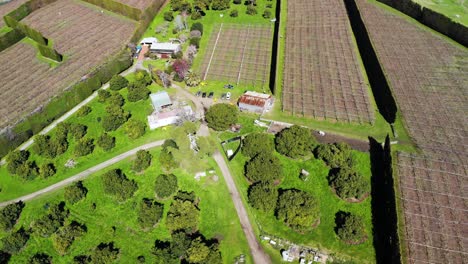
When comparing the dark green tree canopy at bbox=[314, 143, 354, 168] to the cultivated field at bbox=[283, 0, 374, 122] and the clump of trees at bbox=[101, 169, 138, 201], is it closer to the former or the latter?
the cultivated field at bbox=[283, 0, 374, 122]

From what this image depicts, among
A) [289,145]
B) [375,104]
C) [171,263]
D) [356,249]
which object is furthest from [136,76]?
[356,249]

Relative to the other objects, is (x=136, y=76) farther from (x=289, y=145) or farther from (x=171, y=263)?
(x=171, y=263)

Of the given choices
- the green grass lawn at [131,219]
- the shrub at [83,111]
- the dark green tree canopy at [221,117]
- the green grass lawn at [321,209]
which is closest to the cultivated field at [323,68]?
the dark green tree canopy at [221,117]

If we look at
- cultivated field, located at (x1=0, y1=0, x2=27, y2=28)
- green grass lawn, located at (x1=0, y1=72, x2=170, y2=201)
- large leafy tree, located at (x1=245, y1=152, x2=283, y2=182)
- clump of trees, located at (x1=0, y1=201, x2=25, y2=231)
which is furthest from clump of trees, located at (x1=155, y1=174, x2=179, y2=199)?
cultivated field, located at (x1=0, y1=0, x2=27, y2=28)

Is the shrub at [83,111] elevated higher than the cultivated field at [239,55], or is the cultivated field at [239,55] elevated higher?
the cultivated field at [239,55]

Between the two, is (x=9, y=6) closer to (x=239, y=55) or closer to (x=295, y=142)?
(x=239, y=55)

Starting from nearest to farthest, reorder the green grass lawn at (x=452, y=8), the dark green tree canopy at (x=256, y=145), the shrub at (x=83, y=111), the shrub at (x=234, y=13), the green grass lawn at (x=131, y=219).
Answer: the green grass lawn at (x=131, y=219) → the dark green tree canopy at (x=256, y=145) → the shrub at (x=83, y=111) → the green grass lawn at (x=452, y=8) → the shrub at (x=234, y=13)

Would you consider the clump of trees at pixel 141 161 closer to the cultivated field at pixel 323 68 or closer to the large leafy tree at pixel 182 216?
the large leafy tree at pixel 182 216
